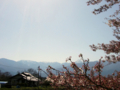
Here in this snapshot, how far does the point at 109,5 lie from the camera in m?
3.91

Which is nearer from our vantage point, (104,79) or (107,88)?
(107,88)

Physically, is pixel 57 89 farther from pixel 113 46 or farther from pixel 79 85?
pixel 113 46

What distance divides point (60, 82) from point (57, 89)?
0.69ft

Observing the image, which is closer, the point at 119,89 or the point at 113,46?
the point at 119,89

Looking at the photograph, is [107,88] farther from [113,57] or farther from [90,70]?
[113,57]

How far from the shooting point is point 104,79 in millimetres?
2354

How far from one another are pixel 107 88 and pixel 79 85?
1.80 feet

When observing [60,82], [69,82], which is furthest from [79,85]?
[60,82]

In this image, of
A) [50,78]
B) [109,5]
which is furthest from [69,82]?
[109,5]

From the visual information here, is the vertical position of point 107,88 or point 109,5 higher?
point 109,5

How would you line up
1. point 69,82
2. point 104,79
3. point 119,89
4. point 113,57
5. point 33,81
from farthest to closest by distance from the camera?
point 33,81
point 113,57
point 104,79
point 69,82
point 119,89

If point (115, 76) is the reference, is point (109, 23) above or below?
above

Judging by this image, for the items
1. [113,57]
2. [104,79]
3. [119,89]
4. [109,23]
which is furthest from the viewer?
[113,57]

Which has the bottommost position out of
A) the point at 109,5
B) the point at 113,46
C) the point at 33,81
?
the point at 33,81
